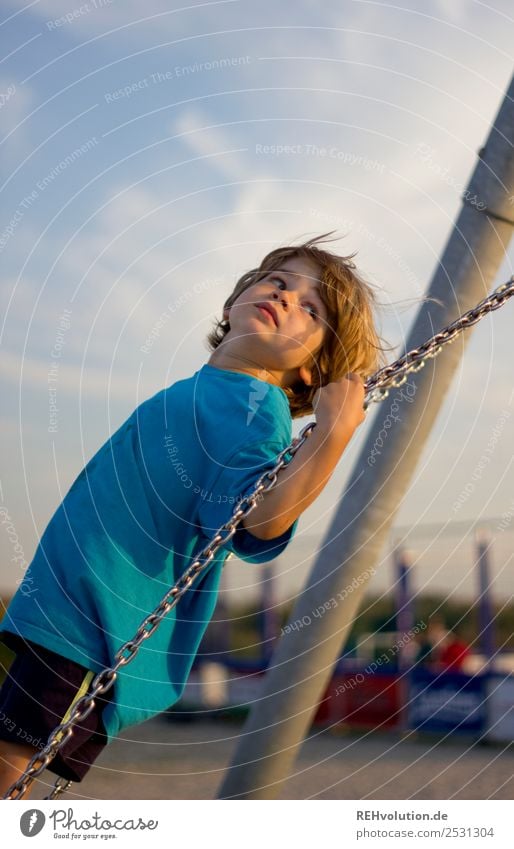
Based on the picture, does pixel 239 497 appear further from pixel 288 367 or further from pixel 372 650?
pixel 372 650

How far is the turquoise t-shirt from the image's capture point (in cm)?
95

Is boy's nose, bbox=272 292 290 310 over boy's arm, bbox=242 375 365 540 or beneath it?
over

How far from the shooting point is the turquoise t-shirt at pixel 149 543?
0.95 metres

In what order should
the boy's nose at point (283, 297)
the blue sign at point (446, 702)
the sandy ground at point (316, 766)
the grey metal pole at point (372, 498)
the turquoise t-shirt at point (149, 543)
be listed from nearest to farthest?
the turquoise t-shirt at point (149, 543) < the boy's nose at point (283, 297) < the grey metal pole at point (372, 498) < the sandy ground at point (316, 766) < the blue sign at point (446, 702)

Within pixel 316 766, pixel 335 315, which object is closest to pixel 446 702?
pixel 316 766

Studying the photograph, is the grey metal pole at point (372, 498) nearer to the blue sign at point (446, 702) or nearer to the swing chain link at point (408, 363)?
the swing chain link at point (408, 363)

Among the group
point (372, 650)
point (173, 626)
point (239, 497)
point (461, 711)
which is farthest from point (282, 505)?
point (461, 711)

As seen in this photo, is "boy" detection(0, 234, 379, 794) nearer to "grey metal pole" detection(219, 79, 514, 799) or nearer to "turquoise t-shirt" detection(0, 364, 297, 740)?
"turquoise t-shirt" detection(0, 364, 297, 740)

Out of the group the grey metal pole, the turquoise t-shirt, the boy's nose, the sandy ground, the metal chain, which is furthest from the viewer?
the sandy ground

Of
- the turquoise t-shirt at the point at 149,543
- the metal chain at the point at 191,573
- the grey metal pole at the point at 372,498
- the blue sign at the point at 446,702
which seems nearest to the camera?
the metal chain at the point at 191,573

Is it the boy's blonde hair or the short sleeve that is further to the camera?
the boy's blonde hair
